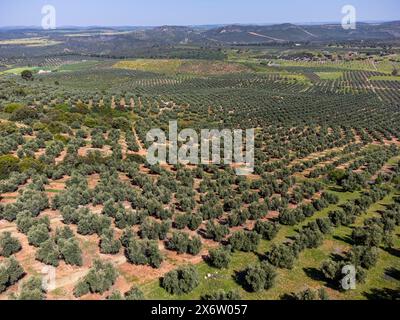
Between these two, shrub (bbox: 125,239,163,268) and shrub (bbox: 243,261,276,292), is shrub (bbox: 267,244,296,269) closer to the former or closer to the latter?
shrub (bbox: 243,261,276,292)

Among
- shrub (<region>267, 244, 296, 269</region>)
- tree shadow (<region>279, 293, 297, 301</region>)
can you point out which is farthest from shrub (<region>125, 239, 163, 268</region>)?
tree shadow (<region>279, 293, 297, 301</region>)

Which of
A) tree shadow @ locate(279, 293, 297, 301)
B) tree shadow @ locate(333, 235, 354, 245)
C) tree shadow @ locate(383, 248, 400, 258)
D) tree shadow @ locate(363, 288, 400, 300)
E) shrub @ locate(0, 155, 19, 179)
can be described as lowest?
tree shadow @ locate(363, 288, 400, 300)

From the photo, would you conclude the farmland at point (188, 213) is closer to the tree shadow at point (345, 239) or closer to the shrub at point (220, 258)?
the shrub at point (220, 258)

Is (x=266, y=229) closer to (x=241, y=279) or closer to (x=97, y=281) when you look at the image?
(x=241, y=279)

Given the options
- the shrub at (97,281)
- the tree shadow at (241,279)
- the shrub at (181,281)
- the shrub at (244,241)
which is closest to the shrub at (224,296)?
the shrub at (181,281)

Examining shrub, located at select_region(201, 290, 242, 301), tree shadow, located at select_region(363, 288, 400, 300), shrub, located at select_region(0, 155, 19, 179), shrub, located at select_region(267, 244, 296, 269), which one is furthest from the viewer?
shrub, located at select_region(0, 155, 19, 179)

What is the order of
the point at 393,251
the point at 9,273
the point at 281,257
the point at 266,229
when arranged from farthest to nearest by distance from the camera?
the point at 266,229 → the point at 393,251 → the point at 281,257 → the point at 9,273

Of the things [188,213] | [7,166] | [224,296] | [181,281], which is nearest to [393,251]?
[224,296]
